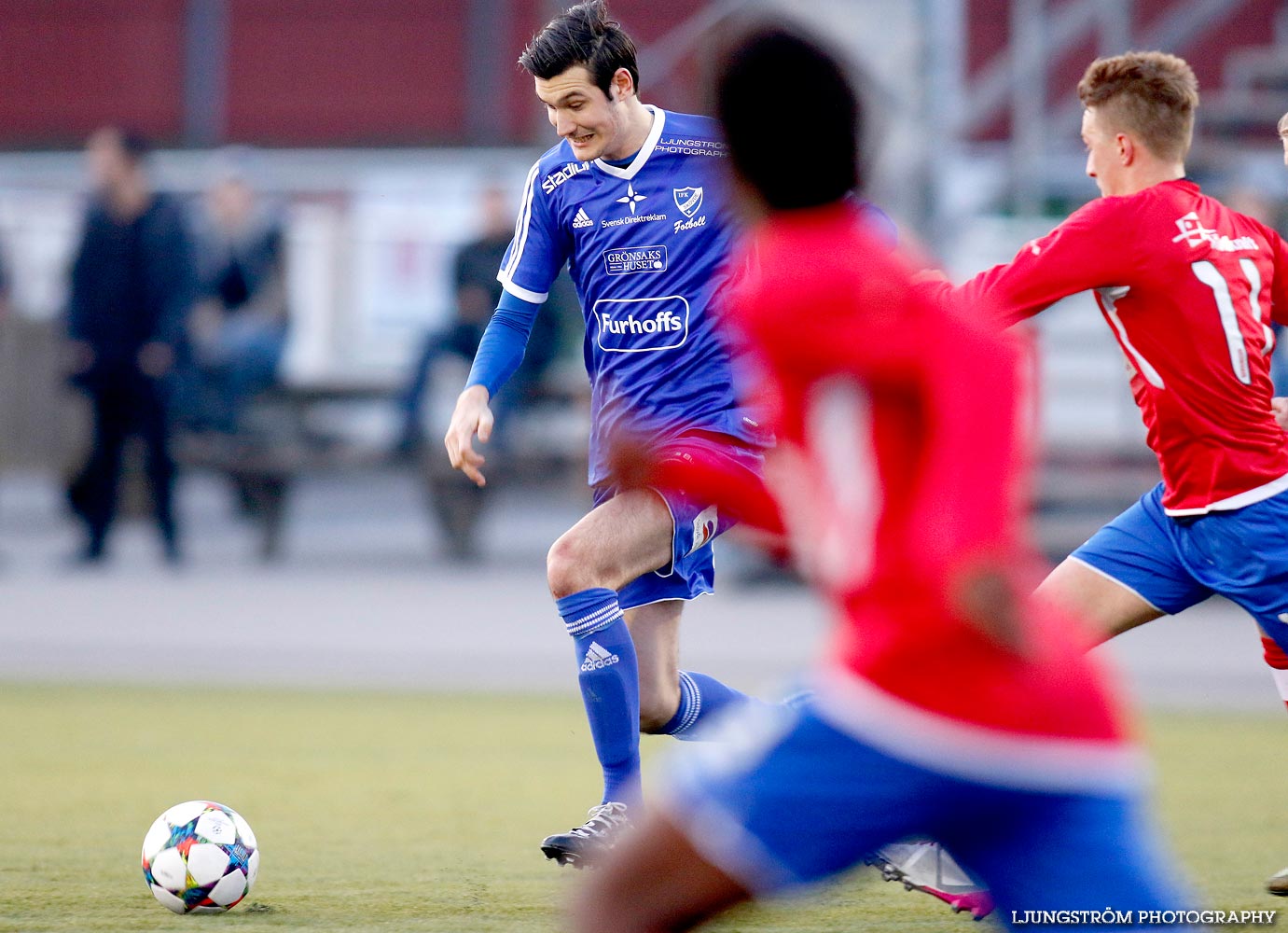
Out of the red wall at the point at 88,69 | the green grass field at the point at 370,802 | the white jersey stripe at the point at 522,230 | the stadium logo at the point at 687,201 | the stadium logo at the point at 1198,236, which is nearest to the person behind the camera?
the stadium logo at the point at 1198,236

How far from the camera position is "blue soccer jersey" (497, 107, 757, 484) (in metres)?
5.32

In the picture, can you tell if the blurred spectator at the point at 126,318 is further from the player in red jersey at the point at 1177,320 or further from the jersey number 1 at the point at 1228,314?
the jersey number 1 at the point at 1228,314

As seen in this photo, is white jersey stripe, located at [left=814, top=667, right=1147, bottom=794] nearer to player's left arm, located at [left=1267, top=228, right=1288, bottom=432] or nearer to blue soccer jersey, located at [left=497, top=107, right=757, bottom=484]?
player's left arm, located at [left=1267, top=228, right=1288, bottom=432]

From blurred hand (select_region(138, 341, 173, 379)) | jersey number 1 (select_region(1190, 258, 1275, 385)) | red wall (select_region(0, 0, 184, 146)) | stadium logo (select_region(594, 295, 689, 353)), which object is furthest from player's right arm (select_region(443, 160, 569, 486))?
red wall (select_region(0, 0, 184, 146))

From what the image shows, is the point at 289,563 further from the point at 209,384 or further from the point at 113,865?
the point at 113,865

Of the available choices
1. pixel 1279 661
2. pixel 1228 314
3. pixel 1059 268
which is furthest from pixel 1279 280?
pixel 1279 661

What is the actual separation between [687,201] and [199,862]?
236 cm

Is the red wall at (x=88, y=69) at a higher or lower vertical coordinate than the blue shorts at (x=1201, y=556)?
higher

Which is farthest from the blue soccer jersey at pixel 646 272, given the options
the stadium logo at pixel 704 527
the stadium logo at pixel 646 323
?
the stadium logo at pixel 704 527

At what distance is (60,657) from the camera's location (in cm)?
1055

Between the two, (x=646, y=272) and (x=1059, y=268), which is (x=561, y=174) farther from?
(x=1059, y=268)

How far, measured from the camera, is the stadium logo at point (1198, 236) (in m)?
4.66

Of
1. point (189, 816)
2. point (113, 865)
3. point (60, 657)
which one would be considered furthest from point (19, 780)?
point (60, 657)

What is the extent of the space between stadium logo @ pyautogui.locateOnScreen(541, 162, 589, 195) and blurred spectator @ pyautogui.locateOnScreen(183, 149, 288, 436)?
30.2ft
